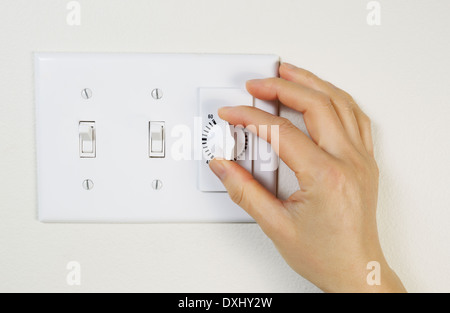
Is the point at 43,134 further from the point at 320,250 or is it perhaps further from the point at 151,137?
the point at 320,250

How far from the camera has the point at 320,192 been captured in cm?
36

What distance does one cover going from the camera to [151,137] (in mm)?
409

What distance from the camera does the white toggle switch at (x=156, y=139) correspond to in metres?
0.41

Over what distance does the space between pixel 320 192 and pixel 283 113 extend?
0.34ft

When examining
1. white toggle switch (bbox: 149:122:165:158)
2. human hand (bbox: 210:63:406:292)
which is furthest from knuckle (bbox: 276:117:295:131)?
white toggle switch (bbox: 149:122:165:158)

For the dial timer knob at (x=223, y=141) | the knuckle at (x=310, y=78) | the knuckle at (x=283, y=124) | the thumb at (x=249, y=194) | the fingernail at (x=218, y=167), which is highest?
the knuckle at (x=310, y=78)

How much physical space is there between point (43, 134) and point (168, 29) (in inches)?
6.6

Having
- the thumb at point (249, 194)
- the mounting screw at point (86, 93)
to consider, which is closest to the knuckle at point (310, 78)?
the thumb at point (249, 194)

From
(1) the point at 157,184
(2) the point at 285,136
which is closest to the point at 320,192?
(2) the point at 285,136

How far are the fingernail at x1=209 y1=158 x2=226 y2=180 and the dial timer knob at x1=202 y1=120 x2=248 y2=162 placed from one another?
0.01m

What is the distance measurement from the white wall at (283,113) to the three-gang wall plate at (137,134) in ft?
0.07

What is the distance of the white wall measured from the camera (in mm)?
412

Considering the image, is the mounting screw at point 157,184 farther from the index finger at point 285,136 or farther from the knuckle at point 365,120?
the knuckle at point 365,120
